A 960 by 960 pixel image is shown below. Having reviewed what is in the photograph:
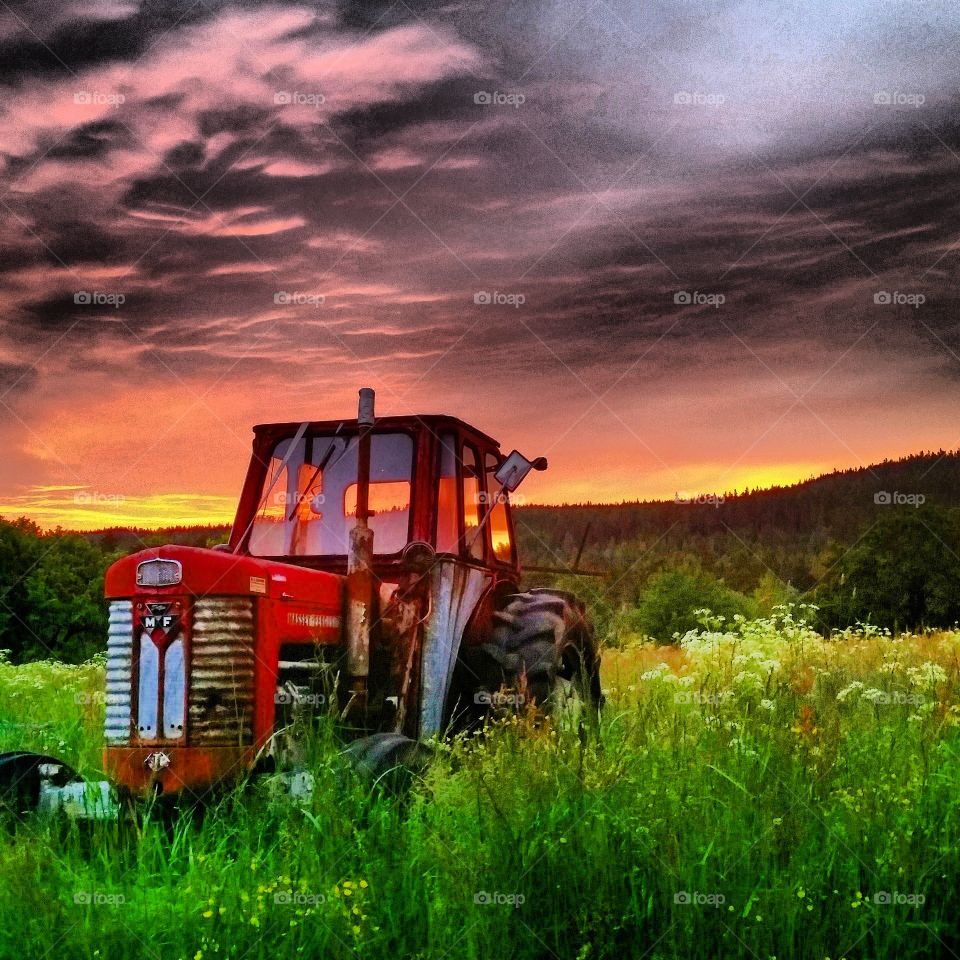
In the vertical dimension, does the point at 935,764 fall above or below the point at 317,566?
below

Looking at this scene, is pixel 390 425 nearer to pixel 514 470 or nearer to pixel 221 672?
pixel 514 470

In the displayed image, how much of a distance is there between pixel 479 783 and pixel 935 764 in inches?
82.2

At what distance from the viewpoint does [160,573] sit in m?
5.43

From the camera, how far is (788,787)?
15.4 ft

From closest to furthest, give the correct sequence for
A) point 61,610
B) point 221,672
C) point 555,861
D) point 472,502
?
point 555,861
point 221,672
point 472,502
point 61,610

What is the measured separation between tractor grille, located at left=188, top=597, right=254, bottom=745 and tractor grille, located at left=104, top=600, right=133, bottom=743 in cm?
37

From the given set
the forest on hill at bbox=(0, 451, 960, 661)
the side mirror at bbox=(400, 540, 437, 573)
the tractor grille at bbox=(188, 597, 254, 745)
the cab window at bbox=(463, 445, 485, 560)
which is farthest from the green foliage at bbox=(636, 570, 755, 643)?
the tractor grille at bbox=(188, 597, 254, 745)

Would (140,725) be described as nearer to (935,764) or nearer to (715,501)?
(935,764)

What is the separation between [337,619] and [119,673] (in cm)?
121

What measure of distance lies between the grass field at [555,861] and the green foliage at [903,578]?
682 inches

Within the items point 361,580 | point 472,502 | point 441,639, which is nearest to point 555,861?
point 441,639

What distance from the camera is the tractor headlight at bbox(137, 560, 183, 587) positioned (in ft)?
17.7

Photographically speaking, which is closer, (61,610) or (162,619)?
(162,619)

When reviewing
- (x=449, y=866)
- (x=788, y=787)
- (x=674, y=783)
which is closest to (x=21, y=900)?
(x=449, y=866)
